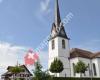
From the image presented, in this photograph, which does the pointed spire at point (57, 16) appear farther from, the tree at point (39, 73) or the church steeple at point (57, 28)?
the tree at point (39, 73)

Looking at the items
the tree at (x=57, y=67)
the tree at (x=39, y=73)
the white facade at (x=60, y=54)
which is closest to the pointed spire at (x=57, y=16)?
the white facade at (x=60, y=54)

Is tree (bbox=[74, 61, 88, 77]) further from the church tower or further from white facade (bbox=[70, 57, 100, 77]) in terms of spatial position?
the church tower

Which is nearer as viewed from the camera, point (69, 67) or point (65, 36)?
point (69, 67)

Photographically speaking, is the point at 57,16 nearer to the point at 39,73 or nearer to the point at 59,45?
the point at 59,45

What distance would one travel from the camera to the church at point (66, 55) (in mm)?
58219

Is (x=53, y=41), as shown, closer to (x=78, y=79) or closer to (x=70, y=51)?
(x=70, y=51)

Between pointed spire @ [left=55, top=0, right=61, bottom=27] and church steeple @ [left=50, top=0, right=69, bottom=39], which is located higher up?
pointed spire @ [left=55, top=0, right=61, bottom=27]

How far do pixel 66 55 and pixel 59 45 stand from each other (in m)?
3.69

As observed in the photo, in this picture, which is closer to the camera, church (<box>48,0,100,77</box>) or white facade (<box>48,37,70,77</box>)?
white facade (<box>48,37,70,77</box>)


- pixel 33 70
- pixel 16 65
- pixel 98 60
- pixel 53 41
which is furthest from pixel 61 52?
pixel 33 70

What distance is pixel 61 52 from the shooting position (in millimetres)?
58812

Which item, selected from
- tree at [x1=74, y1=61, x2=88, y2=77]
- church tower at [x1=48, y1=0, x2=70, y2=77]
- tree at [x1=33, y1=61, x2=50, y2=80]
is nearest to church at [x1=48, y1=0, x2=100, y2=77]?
church tower at [x1=48, y1=0, x2=70, y2=77]

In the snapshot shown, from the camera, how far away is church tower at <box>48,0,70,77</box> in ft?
191

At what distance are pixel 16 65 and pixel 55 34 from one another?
19098 millimetres
